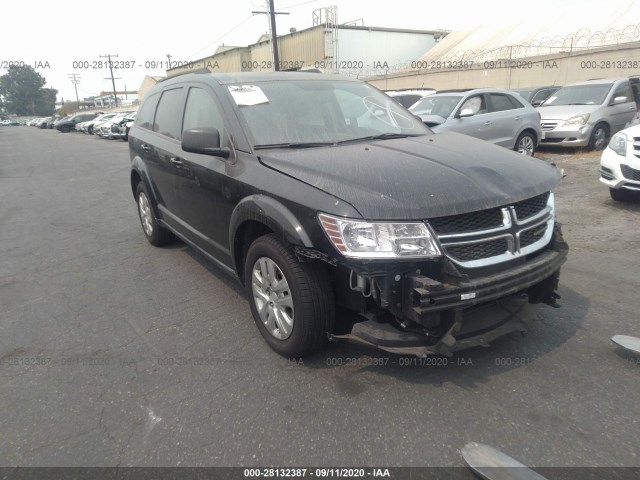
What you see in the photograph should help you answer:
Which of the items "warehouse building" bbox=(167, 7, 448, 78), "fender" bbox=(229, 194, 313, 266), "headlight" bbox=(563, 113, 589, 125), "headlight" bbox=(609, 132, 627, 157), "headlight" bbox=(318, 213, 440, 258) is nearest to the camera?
"headlight" bbox=(318, 213, 440, 258)

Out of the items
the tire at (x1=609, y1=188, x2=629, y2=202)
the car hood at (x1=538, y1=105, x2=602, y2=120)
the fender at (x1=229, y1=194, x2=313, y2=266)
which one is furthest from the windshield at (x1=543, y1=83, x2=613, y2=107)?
the fender at (x1=229, y1=194, x2=313, y2=266)

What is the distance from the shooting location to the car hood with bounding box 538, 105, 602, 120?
35.3ft

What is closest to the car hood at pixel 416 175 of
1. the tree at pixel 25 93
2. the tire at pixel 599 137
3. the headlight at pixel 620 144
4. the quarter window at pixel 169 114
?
the quarter window at pixel 169 114

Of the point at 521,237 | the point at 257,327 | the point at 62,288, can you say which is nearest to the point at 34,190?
the point at 62,288

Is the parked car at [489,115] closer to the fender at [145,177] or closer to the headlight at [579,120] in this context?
the headlight at [579,120]

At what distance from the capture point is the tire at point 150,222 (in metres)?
5.35

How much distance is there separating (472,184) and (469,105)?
715 centimetres

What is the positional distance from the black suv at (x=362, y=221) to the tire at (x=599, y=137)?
8.71 metres

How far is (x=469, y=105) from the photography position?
918 centimetres

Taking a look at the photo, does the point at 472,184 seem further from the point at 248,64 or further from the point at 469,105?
the point at 248,64

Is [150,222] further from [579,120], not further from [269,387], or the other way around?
[579,120]

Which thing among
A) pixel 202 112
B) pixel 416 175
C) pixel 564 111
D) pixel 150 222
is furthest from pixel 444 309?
pixel 564 111

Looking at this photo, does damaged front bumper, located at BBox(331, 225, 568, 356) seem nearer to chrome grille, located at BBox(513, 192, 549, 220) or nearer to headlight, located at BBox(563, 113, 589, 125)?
chrome grille, located at BBox(513, 192, 549, 220)

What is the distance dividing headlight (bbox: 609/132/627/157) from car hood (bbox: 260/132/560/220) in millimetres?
3408
